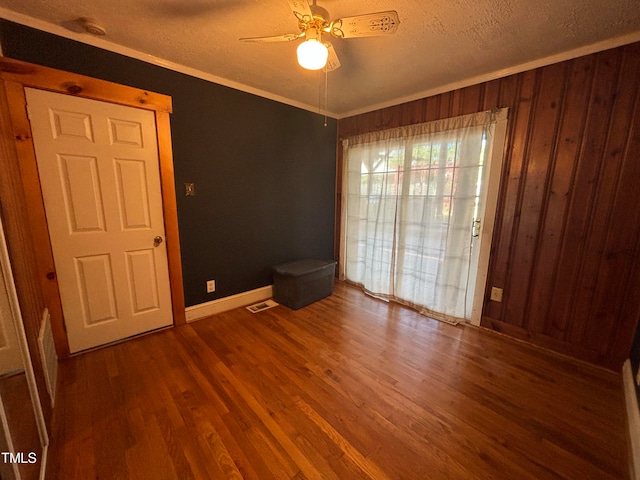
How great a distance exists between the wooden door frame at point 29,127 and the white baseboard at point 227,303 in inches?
35.7

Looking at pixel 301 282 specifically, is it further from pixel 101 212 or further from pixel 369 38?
pixel 369 38

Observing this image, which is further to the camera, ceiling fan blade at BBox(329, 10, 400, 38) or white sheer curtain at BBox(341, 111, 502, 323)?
white sheer curtain at BBox(341, 111, 502, 323)

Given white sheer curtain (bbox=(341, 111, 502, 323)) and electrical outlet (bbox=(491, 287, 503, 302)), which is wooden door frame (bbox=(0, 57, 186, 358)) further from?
electrical outlet (bbox=(491, 287, 503, 302))

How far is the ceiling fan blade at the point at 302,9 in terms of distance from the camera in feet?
3.95

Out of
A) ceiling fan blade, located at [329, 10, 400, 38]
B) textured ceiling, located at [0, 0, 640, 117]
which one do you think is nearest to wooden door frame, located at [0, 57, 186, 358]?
textured ceiling, located at [0, 0, 640, 117]

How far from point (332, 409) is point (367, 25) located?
2.15m

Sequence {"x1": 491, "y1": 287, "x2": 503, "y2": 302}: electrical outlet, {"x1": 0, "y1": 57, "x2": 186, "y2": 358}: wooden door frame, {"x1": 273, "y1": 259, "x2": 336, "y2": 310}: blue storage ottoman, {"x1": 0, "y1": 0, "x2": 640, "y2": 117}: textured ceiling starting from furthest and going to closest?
{"x1": 273, "y1": 259, "x2": 336, "y2": 310}: blue storage ottoman, {"x1": 491, "y1": 287, "x2": 503, "y2": 302}: electrical outlet, {"x1": 0, "y1": 57, "x2": 186, "y2": 358}: wooden door frame, {"x1": 0, "y1": 0, "x2": 640, "y2": 117}: textured ceiling

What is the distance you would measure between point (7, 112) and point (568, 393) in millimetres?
4031

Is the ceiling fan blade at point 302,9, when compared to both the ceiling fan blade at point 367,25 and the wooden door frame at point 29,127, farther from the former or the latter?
the wooden door frame at point 29,127

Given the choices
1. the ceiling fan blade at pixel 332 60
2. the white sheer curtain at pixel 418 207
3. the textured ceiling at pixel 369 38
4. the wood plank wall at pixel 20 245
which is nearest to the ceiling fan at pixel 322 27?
the ceiling fan blade at pixel 332 60

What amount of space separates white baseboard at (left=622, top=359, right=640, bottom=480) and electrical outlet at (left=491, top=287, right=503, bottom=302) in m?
0.83

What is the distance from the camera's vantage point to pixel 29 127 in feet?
5.42

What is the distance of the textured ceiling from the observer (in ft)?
4.85

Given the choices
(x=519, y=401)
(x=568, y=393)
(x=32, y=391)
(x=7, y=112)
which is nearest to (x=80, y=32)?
(x=7, y=112)
